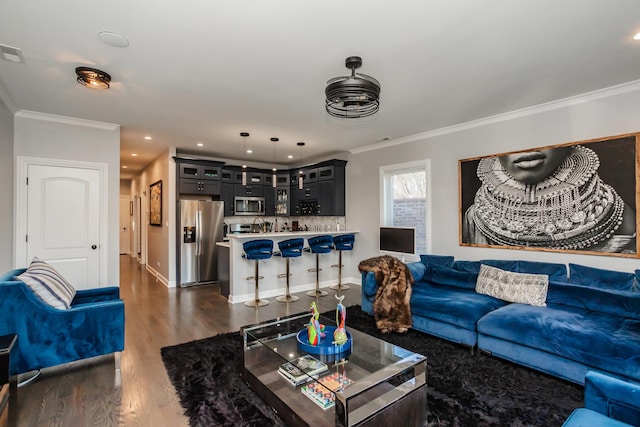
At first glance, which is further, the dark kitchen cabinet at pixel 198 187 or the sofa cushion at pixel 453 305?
the dark kitchen cabinet at pixel 198 187

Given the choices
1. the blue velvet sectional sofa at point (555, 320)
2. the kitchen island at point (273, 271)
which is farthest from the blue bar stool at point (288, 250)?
the blue velvet sectional sofa at point (555, 320)

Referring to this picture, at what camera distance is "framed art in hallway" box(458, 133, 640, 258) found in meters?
3.22

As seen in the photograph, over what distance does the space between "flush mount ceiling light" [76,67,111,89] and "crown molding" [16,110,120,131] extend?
5.41 ft

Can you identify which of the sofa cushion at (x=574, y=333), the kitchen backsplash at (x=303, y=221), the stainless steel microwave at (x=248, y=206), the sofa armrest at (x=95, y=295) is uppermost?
the stainless steel microwave at (x=248, y=206)

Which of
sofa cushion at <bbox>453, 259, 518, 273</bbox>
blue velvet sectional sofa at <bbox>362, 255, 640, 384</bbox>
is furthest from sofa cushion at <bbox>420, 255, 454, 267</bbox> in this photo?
blue velvet sectional sofa at <bbox>362, 255, 640, 384</bbox>

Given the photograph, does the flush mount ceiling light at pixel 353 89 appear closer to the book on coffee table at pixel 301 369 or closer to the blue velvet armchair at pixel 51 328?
the book on coffee table at pixel 301 369

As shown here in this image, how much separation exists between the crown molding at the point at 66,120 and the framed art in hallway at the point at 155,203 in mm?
2375

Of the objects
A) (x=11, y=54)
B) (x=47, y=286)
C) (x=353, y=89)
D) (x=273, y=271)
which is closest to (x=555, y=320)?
(x=353, y=89)

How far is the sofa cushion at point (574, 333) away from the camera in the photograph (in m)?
2.27

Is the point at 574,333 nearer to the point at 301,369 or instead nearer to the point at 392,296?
the point at 392,296

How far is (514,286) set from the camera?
11.0ft

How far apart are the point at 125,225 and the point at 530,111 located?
12.2 m

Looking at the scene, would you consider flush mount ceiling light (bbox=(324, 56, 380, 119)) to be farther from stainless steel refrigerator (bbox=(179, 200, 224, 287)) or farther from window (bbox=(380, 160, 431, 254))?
stainless steel refrigerator (bbox=(179, 200, 224, 287))

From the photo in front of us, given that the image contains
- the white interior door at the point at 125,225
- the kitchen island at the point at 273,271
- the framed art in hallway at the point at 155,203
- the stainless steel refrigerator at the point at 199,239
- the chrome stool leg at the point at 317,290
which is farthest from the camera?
the white interior door at the point at 125,225
